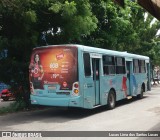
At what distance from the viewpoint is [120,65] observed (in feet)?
58.5

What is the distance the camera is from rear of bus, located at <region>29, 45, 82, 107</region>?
13.3 metres

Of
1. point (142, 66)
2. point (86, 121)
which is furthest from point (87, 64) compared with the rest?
point (142, 66)

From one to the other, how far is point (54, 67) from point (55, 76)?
1.14 ft

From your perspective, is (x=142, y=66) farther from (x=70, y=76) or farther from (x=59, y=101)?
(x=59, y=101)

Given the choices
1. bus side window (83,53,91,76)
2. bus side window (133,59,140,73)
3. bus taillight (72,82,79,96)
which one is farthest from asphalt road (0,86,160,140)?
bus side window (133,59,140,73)

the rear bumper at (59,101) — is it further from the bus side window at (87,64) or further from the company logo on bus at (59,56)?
the company logo on bus at (59,56)

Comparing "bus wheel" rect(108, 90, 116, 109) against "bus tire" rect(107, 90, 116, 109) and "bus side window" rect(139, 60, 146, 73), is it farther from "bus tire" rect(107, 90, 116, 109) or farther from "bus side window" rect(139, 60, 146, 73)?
"bus side window" rect(139, 60, 146, 73)

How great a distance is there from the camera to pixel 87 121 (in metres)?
12.7

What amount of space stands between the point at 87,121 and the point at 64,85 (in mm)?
1713

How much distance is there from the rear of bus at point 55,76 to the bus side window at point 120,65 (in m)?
4.43

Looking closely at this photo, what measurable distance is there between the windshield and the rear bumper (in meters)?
0.43

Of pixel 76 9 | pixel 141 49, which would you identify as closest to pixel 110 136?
pixel 76 9

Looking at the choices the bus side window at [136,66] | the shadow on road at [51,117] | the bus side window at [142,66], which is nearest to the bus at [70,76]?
the shadow on road at [51,117]

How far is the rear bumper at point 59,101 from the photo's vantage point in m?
13.2
